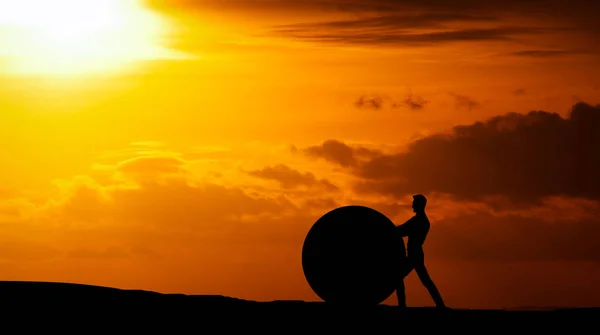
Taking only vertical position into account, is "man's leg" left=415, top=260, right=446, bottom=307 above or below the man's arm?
below

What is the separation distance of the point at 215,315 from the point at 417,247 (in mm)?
4197

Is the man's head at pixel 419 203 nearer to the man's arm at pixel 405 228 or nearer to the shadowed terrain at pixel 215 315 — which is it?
the man's arm at pixel 405 228

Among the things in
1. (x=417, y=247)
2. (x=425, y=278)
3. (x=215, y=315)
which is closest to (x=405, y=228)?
(x=417, y=247)

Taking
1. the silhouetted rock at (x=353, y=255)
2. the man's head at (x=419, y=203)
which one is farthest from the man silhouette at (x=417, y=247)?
the silhouetted rock at (x=353, y=255)

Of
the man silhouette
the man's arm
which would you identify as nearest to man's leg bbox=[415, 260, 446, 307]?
the man silhouette

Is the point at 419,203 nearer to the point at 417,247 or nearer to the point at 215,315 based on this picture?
the point at 417,247

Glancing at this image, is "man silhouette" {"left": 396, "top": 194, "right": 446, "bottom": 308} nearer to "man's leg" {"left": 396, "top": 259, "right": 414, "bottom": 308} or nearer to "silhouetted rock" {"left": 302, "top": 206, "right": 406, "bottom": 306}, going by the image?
"man's leg" {"left": 396, "top": 259, "right": 414, "bottom": 308}

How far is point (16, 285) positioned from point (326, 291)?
281 inches

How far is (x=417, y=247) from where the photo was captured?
2472cm

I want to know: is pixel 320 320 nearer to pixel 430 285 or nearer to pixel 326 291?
pixel 326 291

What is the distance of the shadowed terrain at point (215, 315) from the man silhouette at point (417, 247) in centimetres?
43

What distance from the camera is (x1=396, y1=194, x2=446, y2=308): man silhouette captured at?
2462 cm

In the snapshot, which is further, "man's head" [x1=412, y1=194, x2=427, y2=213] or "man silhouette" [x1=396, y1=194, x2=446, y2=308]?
Answer: "man's head" [x1=412, y1=194, x2=427, y2=213]

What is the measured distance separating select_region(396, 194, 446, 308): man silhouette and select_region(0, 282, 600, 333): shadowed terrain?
432mm
